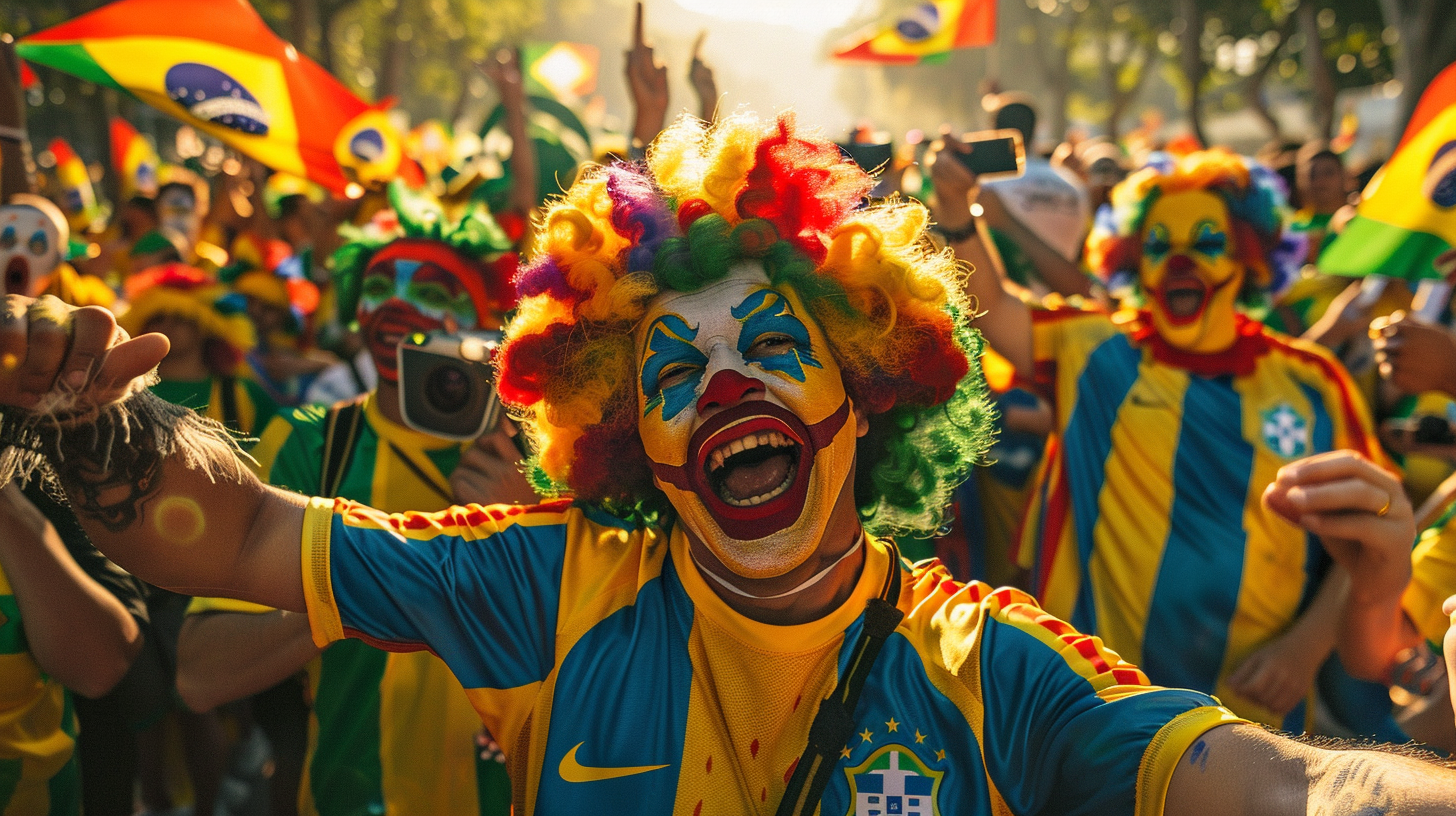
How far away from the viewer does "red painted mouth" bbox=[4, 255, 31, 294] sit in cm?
407

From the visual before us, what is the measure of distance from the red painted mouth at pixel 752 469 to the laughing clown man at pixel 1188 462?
1840mm

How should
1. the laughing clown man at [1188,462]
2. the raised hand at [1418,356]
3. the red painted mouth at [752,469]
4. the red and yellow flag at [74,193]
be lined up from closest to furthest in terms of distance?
the red painted mouth at [752,469] < the raised hand at [1418,356] < the laughing clown man at [1188,462] < the red and yellow flag at [74,193]

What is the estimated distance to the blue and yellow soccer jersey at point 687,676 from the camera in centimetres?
195

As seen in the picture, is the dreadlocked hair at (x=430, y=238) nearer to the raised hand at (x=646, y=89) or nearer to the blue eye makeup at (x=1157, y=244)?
the raised hand at (x=646, y=89)

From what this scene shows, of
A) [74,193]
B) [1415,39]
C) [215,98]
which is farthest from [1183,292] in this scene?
[1415,39]

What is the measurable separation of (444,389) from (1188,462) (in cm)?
252

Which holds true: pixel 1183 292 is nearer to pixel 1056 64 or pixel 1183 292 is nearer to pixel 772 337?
pixel 772 337

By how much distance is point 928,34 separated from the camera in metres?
7.34

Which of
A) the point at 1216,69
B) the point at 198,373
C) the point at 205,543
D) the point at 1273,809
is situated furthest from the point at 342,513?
the point at 1216,69

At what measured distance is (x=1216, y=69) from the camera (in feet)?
90.5

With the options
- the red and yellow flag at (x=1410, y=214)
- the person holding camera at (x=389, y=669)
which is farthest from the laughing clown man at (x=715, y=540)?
the red and yellow flag at (x=1410, y=214)

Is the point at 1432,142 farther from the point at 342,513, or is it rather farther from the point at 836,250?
the point at 342,513

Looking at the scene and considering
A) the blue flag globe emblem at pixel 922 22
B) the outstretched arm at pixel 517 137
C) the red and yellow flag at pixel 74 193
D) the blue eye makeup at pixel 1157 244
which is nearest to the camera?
the blue eye makeup at pixel 1157 244

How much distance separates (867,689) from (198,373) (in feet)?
11.9
